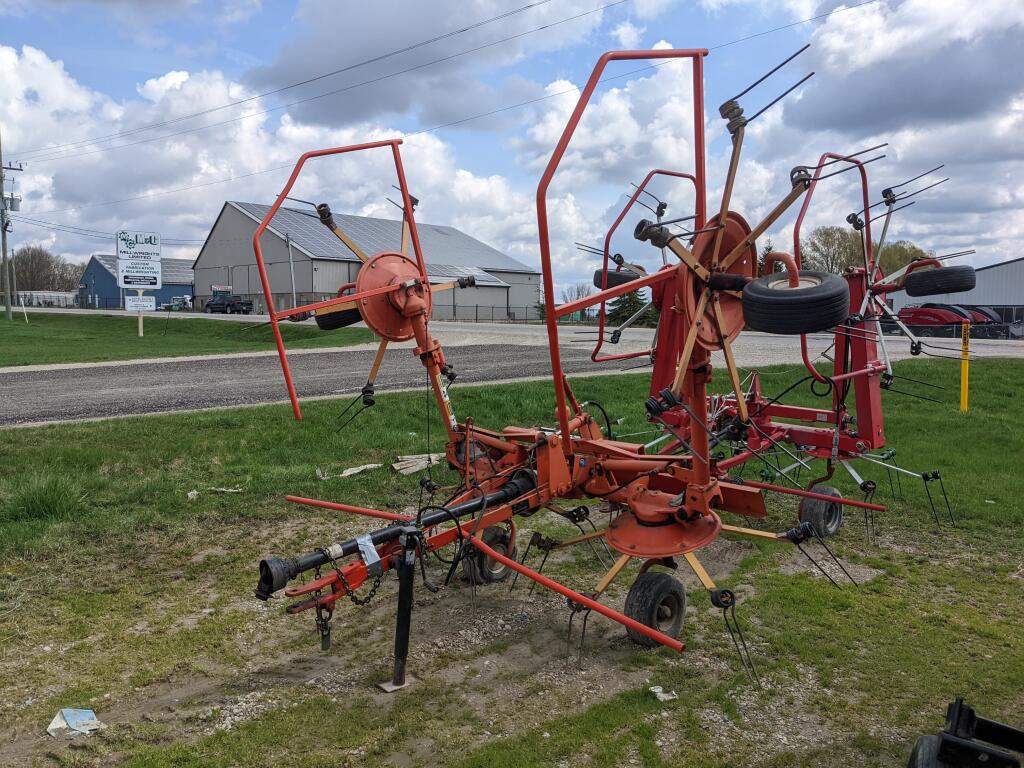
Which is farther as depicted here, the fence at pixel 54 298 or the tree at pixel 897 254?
the fence at pixel 54 298

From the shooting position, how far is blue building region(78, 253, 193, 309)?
85.6 meters

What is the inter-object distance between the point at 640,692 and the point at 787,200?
3.09 metres

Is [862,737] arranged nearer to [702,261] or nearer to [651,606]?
[651,606]

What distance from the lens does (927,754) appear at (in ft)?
11.0

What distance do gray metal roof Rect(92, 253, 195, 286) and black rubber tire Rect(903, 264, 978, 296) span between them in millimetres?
85373

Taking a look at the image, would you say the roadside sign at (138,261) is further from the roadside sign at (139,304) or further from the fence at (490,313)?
the fence at (490,313)

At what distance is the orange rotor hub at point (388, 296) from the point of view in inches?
231

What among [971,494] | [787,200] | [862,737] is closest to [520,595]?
[862,737]

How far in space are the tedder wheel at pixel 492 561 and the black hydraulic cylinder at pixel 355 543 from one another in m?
0.90

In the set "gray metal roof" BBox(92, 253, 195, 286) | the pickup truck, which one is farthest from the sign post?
"gray metal roof" BBox(92, 253, 195, 286)

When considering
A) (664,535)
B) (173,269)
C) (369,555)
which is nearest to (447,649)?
(369,555)

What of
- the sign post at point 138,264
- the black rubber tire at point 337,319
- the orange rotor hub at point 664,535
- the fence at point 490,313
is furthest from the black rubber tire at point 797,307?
the fence at point 490,313

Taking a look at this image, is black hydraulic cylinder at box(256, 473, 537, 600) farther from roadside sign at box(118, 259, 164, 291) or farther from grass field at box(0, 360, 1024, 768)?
roadside sign at box(118, 259, 164, 291)

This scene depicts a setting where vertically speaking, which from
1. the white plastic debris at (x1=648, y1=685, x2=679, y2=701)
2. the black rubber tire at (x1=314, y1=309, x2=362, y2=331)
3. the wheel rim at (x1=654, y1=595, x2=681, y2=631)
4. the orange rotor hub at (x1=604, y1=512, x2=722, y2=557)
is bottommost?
the white plastic debris at (x1=648, y1=685, x2=679, y2=701)
